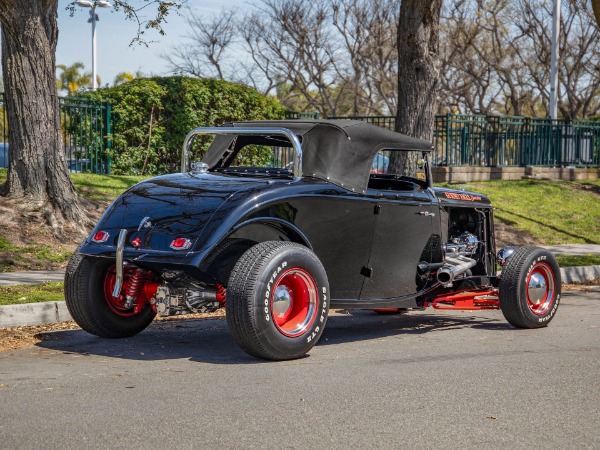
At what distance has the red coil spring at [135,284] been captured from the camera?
744 centimetres

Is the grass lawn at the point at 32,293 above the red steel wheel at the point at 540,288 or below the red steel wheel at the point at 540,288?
below

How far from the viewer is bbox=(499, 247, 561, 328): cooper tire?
855 cm

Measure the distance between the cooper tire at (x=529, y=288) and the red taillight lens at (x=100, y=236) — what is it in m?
3.56

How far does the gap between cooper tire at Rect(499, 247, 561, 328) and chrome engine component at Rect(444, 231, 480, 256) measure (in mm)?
447

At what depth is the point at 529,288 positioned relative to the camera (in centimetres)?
870

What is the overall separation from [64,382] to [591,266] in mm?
9743

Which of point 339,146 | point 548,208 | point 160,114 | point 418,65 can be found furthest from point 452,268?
point 548,208

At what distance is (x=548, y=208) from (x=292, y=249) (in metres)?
16.1

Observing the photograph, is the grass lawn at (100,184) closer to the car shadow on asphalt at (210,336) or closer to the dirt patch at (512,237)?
the dirt patch at (512,237)

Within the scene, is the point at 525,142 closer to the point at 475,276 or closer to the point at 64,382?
the point at 475,276

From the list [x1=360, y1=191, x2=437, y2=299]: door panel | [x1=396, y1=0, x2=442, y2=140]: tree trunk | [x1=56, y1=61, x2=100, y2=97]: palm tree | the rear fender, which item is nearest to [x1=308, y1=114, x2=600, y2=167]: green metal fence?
[x1=396, y1=0, x2=442, y2=140]: tree trunk

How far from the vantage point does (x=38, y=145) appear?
13.6 m

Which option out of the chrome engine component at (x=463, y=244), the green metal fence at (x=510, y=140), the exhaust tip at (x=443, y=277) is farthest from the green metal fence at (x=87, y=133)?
the exhaust tip at (x=443, y=277)

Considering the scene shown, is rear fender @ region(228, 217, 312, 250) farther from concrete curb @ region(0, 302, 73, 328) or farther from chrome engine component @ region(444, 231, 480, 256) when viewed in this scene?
concrete curb @ region(0, 302, 73, 328)
